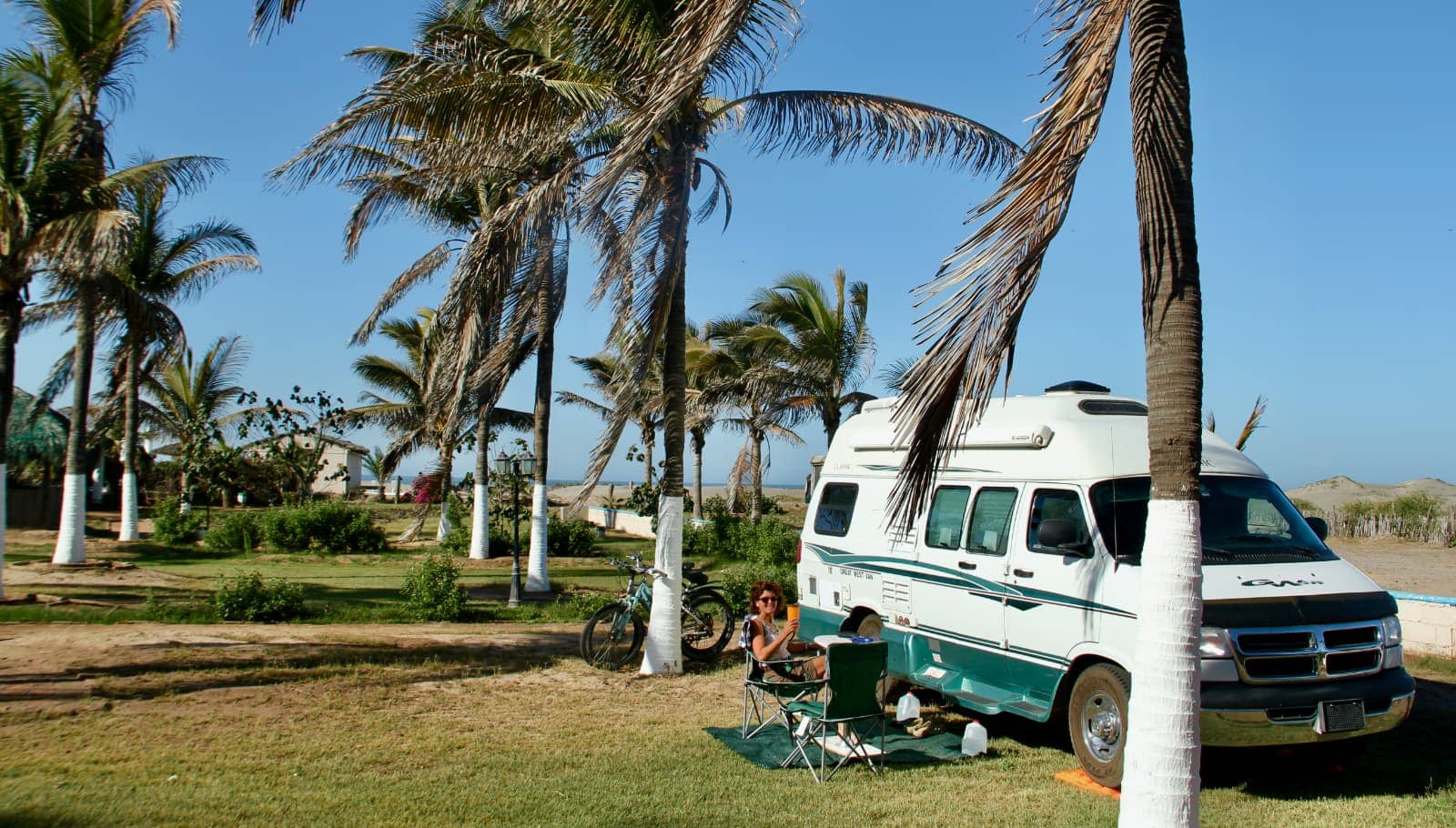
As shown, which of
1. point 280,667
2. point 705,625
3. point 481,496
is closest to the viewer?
point 280,667

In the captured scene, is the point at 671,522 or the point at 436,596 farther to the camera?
the point at 436,596

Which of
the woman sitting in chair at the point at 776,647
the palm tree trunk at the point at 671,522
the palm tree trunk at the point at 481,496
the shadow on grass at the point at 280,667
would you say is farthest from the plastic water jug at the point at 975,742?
the palm tree trunk at the point at 481,496

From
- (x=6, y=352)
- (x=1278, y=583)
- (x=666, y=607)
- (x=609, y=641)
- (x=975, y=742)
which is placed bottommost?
(x=975, y=742)

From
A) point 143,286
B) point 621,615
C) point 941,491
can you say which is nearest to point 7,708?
point 621,615

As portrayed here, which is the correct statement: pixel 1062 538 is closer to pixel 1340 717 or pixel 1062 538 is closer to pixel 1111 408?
pixel 1111 408

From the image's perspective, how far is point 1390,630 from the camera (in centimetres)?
642

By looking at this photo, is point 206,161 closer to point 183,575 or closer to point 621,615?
point 183,575

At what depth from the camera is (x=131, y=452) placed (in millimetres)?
24281

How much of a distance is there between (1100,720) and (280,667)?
7.78 metres

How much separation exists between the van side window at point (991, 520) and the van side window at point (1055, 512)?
→ 0.81 ft

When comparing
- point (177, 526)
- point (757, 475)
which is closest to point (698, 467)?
point (757, 475)

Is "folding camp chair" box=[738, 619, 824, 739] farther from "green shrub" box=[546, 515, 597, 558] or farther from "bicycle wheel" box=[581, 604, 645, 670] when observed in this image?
"green shrub" box=[546, 515, 597, 558]

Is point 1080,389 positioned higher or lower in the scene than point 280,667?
higher

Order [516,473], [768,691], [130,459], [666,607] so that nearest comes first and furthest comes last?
[768,691] < [666,607] < [516,473] < [130,459]
